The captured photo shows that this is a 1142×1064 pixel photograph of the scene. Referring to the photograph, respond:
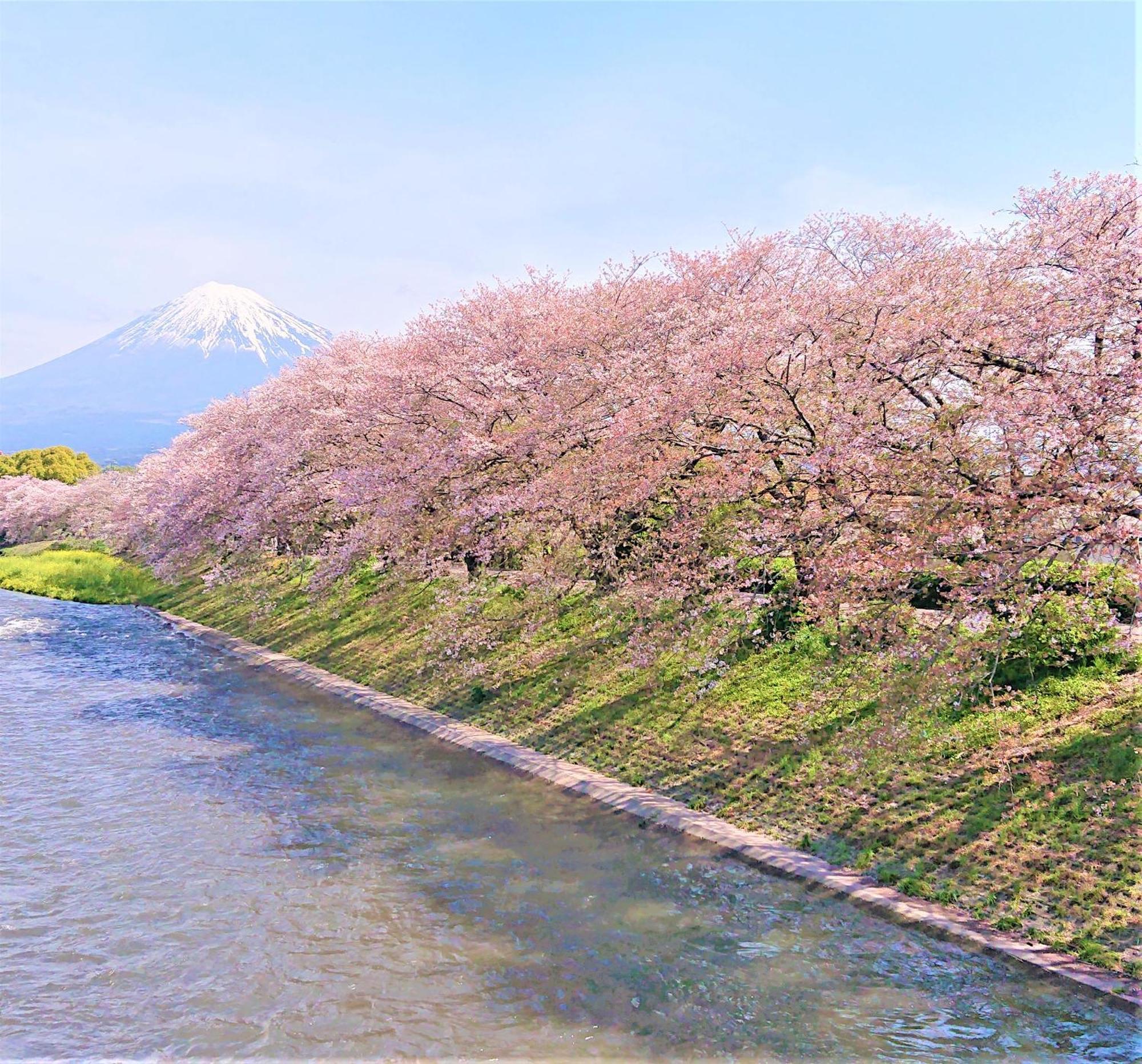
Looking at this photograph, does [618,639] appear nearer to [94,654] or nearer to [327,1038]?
[327,1038]

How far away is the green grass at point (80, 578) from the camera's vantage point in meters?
45.8

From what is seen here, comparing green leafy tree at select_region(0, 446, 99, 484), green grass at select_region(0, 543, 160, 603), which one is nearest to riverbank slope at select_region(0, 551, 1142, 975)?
green grass at select_region(0, 543, 160, 603)

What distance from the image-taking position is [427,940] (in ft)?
36.6

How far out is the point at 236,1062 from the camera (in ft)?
28.5

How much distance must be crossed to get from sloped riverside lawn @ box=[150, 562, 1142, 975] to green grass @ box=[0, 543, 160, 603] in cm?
2678

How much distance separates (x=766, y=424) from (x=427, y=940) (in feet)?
36.0

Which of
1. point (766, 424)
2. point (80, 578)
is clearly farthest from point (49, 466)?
point (766, 424)

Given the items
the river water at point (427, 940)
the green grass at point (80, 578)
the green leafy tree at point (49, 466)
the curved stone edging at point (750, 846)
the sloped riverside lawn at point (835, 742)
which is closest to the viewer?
the river water at point (427, 940)

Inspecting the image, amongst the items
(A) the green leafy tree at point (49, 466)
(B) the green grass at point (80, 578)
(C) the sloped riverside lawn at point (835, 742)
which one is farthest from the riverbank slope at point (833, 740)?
(A) the green leafy tree at point (49, 466)

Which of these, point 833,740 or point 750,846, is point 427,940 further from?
point 833,740

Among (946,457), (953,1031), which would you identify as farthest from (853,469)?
(953,1031)

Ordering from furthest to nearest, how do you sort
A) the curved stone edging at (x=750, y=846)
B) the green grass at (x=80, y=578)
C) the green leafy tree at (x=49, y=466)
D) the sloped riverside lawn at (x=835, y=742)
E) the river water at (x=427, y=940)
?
the green leafy tree at (x=49, y=466) → the green grass at (x=80, y=578) → the sloped riverside lawn at (x=835, y=742) → the curved stone edging at (x=750, y=846) → the river water at (x=427, y=940)

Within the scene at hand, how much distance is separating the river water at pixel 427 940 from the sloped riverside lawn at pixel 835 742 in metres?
1.47

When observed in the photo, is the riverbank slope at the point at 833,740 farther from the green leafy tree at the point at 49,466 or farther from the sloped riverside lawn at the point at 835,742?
the green leafy tree at the point at 49,466
